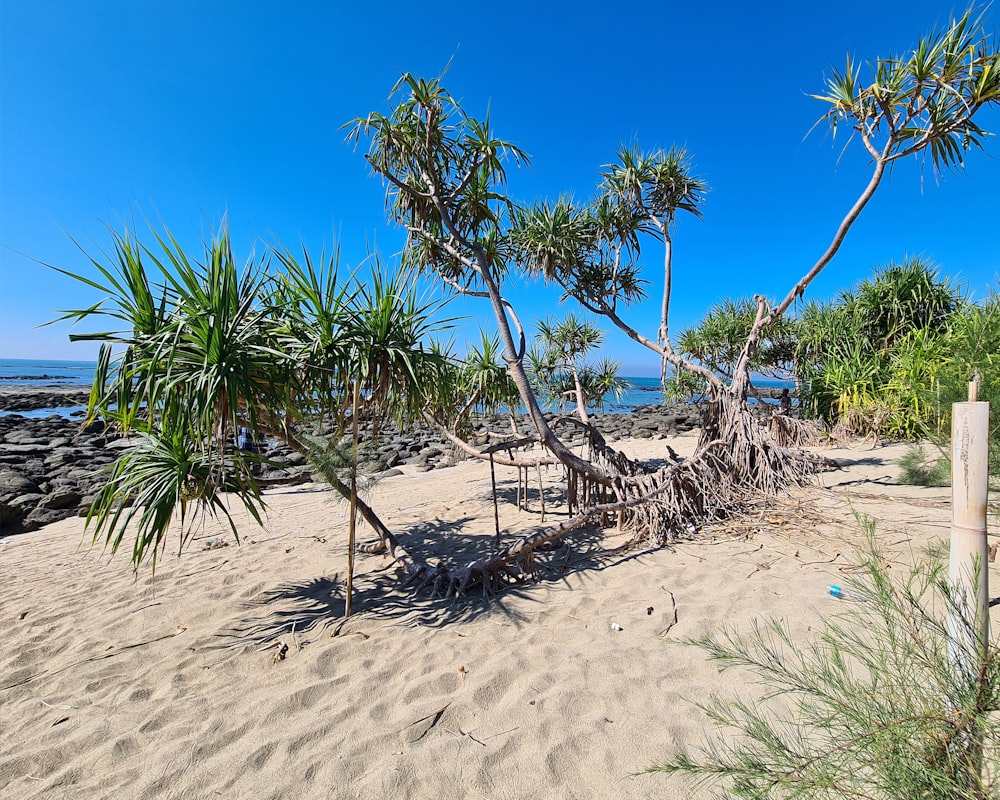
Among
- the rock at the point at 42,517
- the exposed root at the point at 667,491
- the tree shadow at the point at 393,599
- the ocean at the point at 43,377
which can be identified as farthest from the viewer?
the ocean at the point at 43,377

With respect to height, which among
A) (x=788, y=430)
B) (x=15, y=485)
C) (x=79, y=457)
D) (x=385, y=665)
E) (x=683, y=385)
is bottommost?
(x=385, y=665)

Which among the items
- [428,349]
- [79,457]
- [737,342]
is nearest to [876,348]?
[737,342]

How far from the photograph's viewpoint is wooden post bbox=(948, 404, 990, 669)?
136 centimetres

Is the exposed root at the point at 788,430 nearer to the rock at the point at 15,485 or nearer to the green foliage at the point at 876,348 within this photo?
the green foliage at the point at 876,348

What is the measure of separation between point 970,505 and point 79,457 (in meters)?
18.1

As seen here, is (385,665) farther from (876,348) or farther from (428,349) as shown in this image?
(876,348)

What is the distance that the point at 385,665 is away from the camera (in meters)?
3.04

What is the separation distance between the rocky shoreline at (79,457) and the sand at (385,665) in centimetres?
126

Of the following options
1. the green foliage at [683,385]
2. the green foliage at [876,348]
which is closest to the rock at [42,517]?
the green foliage at [683,385]

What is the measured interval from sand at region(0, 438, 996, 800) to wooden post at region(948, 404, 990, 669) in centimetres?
139

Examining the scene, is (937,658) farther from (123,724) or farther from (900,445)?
(900,445)

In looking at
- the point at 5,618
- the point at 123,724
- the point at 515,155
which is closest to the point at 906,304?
the point at 515,155

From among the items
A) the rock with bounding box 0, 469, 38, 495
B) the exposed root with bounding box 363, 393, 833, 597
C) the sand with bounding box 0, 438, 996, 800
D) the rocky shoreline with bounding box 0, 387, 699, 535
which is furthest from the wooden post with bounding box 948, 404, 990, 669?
the rock with bounding box 0, 469, 38, 495

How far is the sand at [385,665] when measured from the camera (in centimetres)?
219
